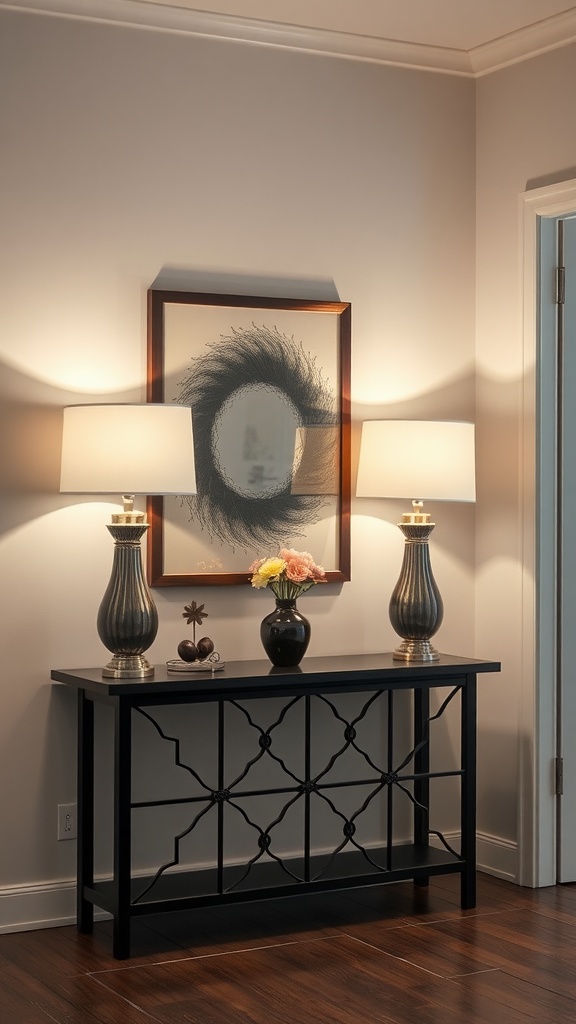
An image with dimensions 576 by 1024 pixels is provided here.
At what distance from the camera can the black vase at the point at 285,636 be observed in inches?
150

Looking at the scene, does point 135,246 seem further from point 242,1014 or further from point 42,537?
point 242,1014

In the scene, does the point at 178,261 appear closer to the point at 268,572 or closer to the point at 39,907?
the point at 268,572

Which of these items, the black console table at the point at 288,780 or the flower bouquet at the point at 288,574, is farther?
the flower bouquet at the point at 288,574

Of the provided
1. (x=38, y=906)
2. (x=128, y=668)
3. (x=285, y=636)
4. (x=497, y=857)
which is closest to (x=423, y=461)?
(x=285, y=636)

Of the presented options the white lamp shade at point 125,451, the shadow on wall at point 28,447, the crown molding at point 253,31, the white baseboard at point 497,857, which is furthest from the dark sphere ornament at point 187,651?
the crown molding at point 253,31

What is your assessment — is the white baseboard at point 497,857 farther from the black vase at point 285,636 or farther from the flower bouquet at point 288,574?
the flower bouquet at point 288,574

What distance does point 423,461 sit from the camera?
3979 mm

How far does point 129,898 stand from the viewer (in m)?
3.44

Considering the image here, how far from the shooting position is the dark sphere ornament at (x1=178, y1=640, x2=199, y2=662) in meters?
3.68

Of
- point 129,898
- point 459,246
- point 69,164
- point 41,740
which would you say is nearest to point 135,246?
point 69,164

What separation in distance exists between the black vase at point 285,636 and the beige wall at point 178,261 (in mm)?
281

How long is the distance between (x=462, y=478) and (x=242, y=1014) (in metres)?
1.80

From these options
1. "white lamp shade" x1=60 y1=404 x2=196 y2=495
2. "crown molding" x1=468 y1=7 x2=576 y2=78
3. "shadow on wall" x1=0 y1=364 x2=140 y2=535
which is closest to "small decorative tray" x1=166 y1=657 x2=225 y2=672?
"white lamp shade" x1=60 y1=404 x2=196 y2=495

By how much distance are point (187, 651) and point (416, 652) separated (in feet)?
2.65
